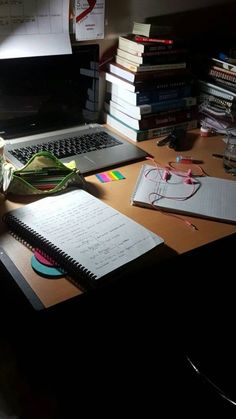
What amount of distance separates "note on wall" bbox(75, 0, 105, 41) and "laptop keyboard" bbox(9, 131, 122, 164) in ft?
1.06

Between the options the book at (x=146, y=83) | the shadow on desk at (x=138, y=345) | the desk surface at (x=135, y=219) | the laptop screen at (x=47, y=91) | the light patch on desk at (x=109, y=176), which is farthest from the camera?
the book at (x=146, y=83)

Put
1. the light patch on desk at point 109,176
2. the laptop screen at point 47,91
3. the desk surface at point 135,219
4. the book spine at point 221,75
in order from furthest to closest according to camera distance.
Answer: the book spine at point 221,75
the laptop screen at point 47,91
the light patch on desk at point 109,176
the desk surface at point 135,219

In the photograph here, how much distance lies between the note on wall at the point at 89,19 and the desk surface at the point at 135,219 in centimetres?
40

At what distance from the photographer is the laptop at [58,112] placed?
1.27m

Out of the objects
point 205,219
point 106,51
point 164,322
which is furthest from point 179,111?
point 164,322

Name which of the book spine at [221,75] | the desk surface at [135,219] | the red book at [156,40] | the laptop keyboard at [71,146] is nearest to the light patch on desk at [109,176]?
the desk surface at [135,219]

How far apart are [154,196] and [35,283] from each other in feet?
1.39

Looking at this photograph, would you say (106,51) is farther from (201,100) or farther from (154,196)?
(154,196)

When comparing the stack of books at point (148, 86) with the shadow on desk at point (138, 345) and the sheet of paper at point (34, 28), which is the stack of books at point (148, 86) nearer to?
the sheet of paper at point (34, 28)

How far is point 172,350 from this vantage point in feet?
4.66

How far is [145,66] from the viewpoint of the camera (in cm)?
138

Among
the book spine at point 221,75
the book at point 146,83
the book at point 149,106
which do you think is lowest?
the book at point 149,106

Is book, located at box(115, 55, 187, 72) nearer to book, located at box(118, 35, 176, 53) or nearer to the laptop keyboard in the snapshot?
book, located at box(118, 35, 176, 53)

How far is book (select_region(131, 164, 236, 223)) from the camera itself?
3.46 feet
